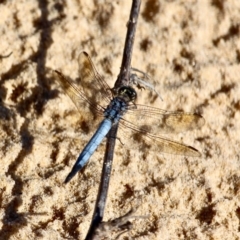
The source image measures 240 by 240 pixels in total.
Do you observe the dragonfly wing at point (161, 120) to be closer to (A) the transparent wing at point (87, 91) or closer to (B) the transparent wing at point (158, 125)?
(B) the transparent wing at point (158, 125)

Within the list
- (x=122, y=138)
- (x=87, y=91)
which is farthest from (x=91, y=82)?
(x=122, y=138)

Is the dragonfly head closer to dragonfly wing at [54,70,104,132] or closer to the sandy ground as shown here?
the sandy ground

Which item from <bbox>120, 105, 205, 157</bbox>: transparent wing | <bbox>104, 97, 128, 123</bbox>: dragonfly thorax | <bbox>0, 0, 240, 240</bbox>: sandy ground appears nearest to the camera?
<bbox>0, 0, 240, 240</bbox>: sandy ground

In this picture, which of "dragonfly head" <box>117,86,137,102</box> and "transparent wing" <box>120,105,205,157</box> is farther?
"dragonfly head" <box>117,86,137,102</box>

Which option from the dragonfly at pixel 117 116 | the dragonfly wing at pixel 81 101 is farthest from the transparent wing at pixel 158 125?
the dragonfly wing at pixel 81 101

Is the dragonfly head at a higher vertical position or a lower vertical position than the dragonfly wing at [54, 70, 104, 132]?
higher

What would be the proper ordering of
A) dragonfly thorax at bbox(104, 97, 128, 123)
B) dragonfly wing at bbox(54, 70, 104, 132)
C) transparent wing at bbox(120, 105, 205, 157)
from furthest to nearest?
1. dragonfly thorax at bbox(104, 97, 128, 123)
2. dragonfly wing at bbox(54, 70, 104, 132)
3. transparent wing at bbox(120, 105, 205, 157)

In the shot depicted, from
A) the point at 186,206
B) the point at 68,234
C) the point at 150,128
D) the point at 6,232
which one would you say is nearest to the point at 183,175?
the point at 186,206

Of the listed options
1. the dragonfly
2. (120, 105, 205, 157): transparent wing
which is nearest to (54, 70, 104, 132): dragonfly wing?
the dragonfly

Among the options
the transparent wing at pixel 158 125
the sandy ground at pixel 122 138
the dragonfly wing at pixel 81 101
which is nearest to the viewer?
the sandy ground at pixel 122 138
